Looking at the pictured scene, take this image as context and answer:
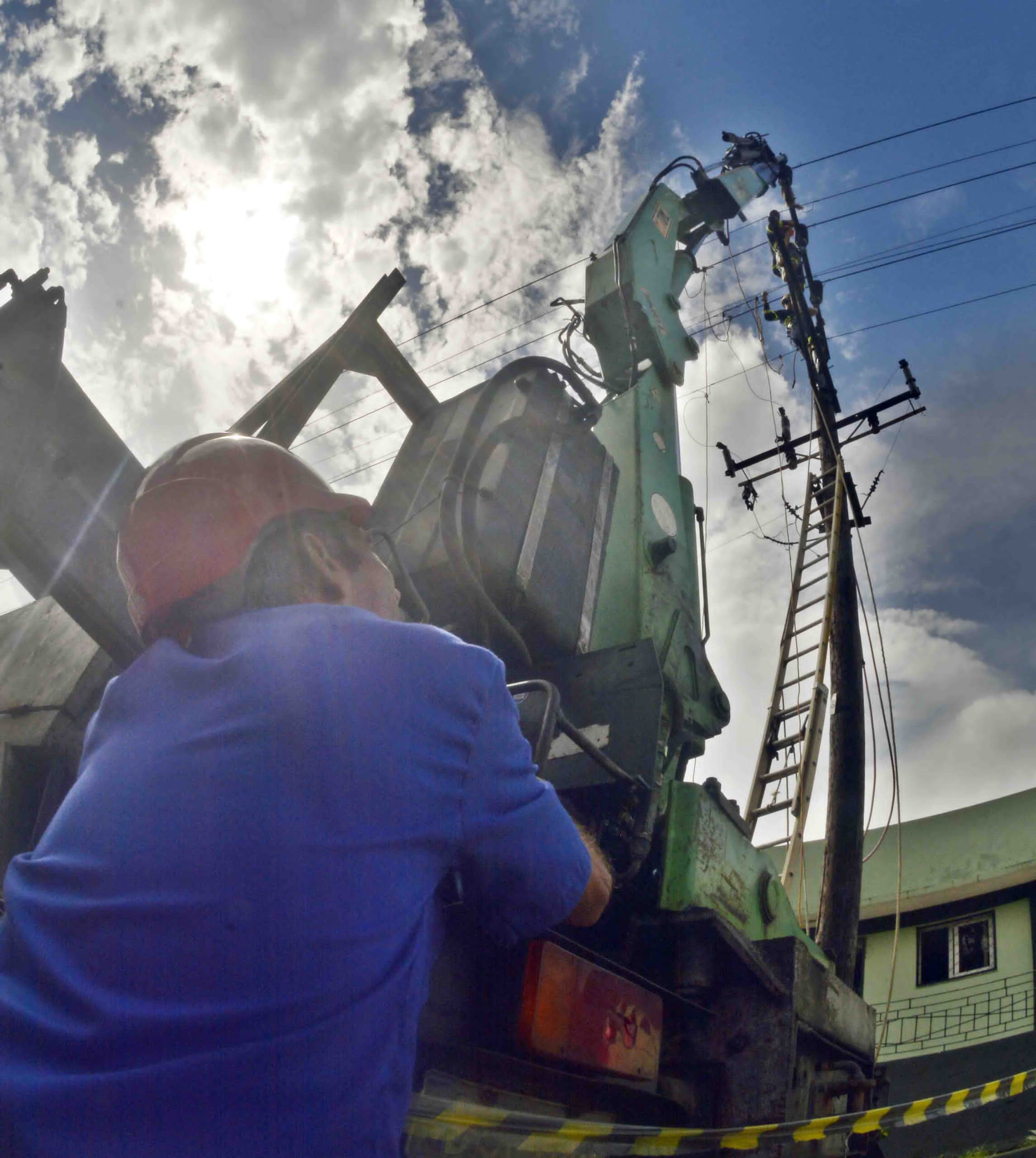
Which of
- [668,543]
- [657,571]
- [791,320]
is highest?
[791,320]

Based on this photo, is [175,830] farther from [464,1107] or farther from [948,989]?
[948,989]

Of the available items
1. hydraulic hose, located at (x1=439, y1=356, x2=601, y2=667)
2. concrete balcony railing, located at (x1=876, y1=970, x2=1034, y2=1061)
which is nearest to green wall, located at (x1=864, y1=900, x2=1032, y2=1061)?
concrete balcony railing, located at (x1=876, y1=970, x2=1034, y2=1061)

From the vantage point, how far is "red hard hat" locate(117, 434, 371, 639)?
135cm

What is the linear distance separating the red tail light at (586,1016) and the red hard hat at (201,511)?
4.23ft

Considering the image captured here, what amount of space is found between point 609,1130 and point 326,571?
6.92 feet

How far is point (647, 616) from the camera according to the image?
4652 millimetres

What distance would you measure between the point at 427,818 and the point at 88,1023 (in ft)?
1.34

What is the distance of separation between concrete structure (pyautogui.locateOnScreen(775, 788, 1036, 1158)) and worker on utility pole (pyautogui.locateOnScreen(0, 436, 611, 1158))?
13.1 metres

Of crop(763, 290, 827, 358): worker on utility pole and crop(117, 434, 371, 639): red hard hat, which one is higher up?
crop(763, 290, 827, 358): worker on utility pole

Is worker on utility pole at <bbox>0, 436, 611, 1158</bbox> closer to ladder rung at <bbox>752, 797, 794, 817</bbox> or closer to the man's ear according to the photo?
the man's ear

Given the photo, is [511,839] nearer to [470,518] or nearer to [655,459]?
[470,518]

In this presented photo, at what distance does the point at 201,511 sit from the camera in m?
1.41

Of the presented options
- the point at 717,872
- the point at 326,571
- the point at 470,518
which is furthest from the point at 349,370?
the point at 326,571

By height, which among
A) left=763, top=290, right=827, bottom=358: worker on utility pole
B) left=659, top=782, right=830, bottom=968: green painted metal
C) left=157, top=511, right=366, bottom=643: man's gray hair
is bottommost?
left=157, top=511, right=366, bottom=643: man's gray hair
